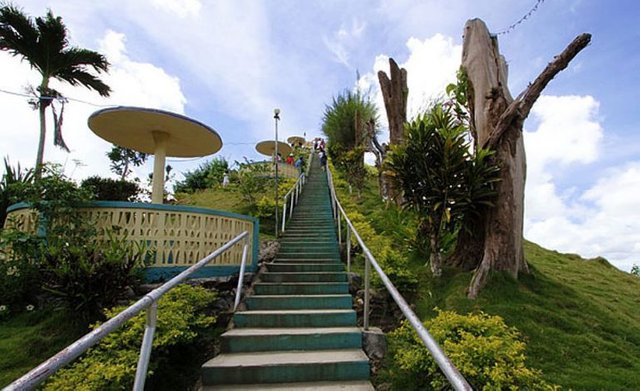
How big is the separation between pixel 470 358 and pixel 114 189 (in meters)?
11.7

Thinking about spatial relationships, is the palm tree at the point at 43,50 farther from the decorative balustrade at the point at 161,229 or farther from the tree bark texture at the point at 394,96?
the tree bark texture at the point at 394,96

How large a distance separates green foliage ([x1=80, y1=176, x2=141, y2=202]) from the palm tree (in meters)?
1.52

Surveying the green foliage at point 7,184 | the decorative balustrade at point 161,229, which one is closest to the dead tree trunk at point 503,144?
the decorative balustrade at point 161,229

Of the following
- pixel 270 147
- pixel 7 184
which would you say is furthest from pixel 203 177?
pixel 7 184

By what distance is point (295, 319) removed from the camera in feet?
12.2

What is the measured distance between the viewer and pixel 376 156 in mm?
12070

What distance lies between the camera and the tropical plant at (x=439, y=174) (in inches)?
171

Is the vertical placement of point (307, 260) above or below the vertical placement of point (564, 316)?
above

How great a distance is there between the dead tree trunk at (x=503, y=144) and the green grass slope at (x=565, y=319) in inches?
10.4

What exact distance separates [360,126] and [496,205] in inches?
499

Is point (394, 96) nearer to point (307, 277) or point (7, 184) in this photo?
point (307, 277)

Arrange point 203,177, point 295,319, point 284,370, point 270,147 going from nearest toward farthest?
point 284,370, point 295,319, point 203,177, point 270,147

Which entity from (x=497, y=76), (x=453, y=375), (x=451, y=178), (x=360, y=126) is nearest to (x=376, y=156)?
(x=360, y=126)

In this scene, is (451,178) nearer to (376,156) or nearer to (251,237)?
(251,237)
